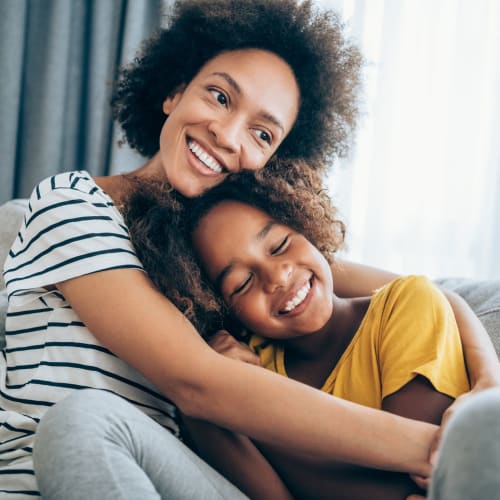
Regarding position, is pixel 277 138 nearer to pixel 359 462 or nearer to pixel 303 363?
pixel 303 363

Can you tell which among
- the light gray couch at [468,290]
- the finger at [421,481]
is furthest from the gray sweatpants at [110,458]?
the light gray couch at [468,290]

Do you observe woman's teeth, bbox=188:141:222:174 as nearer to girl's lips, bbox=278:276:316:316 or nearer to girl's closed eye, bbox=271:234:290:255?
girl's closed eye, bbox=271:234:290:255

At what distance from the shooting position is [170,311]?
1.06 metres

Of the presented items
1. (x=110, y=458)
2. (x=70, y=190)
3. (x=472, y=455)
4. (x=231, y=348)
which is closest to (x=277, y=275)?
(x=231, y=348)

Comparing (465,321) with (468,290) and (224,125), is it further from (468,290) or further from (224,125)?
(224,125)

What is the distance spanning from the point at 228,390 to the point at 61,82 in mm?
1899

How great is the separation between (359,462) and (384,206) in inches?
65.0

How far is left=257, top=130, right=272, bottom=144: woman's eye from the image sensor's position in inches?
55.2

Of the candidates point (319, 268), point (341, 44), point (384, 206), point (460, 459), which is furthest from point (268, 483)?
point (384, 206)

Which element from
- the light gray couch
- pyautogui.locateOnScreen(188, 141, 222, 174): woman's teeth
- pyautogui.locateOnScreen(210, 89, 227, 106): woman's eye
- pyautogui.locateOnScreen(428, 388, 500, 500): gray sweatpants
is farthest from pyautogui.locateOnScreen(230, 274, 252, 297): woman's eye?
pyautogui.locateOnScreen(428, 388, 500, 500): gray sweatpants

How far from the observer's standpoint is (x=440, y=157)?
2.42 metres

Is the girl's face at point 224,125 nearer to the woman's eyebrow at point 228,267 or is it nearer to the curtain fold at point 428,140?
the woman's eyebrow at point 228,267

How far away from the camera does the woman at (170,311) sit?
0.90 m

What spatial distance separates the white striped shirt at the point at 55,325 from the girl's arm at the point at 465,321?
50cm
